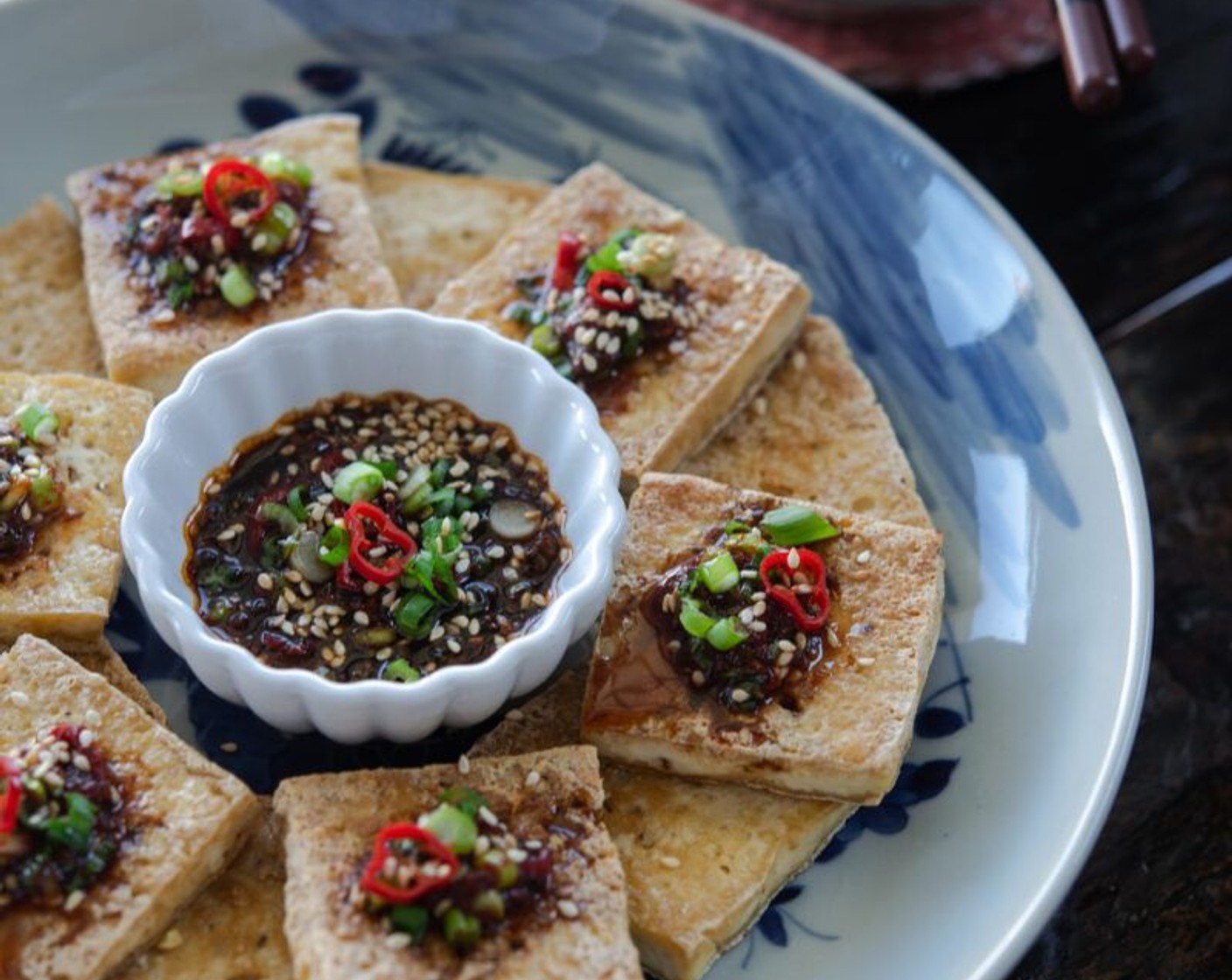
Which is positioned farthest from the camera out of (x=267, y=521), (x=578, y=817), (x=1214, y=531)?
(x=1214, y=531)

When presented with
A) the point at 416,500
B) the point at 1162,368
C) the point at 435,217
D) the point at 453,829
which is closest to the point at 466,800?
the point at 453,829

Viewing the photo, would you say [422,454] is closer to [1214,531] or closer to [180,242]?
[180,242]

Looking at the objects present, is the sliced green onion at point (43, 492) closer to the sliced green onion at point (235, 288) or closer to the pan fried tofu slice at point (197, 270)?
the pan fried tofu slice at point (197, 270)

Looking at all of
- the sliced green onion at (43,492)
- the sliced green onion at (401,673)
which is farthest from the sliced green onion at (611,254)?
the sliced green onion at (43,492)

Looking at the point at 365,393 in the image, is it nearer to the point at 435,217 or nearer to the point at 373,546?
the point at 373,546

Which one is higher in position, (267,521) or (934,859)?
(267,521)

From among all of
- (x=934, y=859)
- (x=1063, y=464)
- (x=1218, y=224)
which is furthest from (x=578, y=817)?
(x=1218, y=224)

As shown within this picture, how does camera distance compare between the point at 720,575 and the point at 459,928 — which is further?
the point at 720,575
